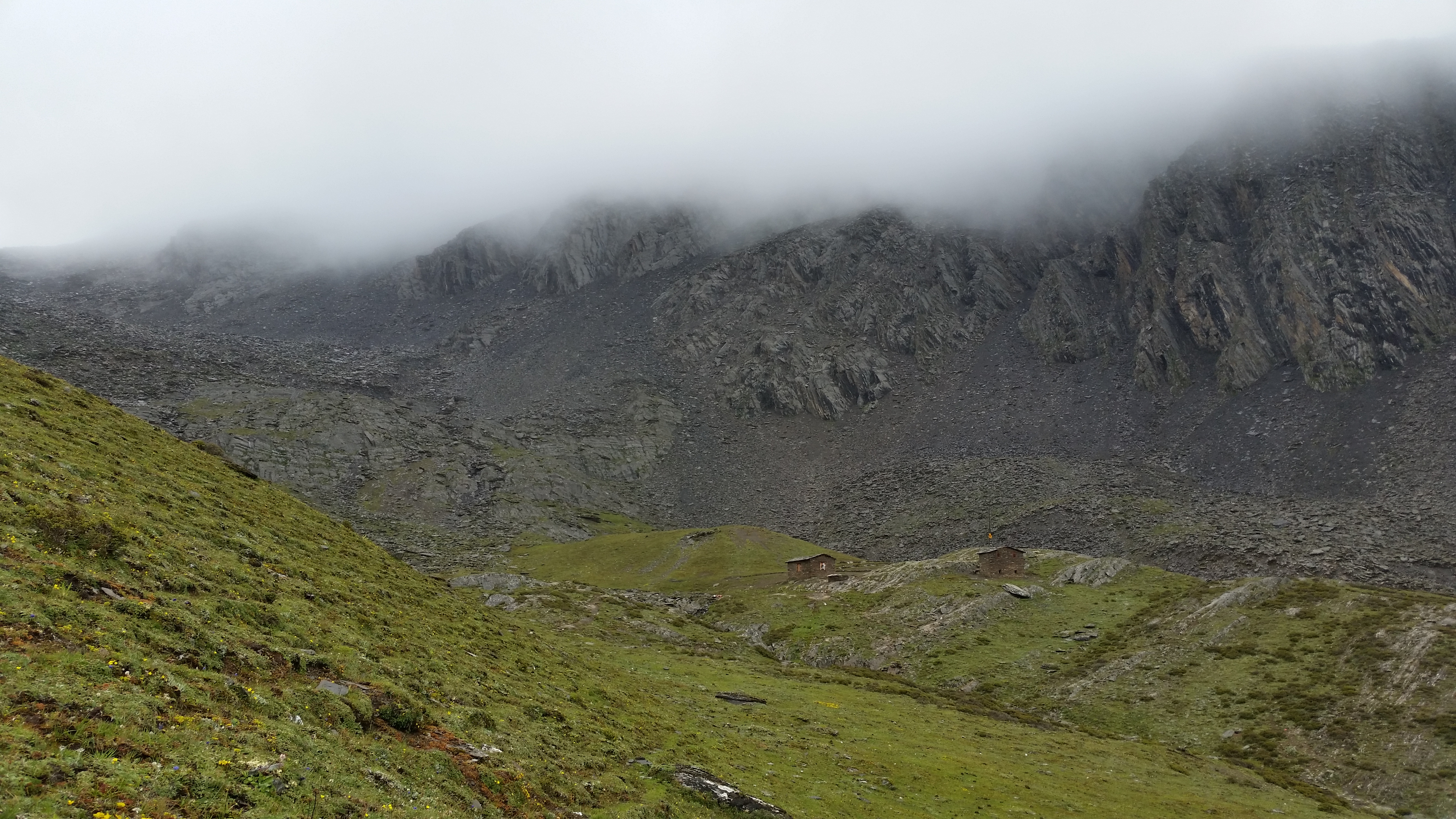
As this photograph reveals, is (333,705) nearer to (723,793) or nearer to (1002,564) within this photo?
(723,793)

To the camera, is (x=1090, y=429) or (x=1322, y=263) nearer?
(x=1090, y=429)

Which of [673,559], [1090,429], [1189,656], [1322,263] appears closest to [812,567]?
[673,559]

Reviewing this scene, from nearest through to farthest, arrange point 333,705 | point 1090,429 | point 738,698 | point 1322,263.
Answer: point 333,705 → point 738,698 → point 1090,429 → point 1322,263

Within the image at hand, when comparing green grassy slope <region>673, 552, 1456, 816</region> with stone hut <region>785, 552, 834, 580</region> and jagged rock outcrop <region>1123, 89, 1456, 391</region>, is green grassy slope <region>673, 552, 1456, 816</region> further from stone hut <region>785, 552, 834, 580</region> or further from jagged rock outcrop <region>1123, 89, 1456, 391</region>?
jagged rock outcrop <region>1123, 89, 1456, 391</region>

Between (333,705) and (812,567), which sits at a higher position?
(333,705)

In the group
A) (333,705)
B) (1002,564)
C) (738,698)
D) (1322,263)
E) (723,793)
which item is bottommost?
(1002,564)

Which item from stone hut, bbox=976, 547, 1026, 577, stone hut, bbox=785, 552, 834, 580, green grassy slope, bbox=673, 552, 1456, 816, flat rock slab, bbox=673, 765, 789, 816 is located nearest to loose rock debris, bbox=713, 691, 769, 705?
flat rock slab, bbox=673, 765, 789, 816

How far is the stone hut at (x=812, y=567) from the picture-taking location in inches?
3989

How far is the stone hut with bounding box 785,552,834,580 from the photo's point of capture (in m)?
101

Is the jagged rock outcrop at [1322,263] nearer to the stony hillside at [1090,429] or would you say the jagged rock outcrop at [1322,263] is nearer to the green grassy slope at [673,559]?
the stony hillside at [1090,429]

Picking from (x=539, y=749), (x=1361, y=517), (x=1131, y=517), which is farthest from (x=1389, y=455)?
(x=539, y=749)

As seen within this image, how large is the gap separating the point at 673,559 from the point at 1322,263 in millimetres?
161231

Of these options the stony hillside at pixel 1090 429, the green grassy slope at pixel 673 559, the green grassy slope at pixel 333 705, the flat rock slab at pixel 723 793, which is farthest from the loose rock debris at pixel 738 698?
the stony hillside at pixel 1090 429

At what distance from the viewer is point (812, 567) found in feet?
333
